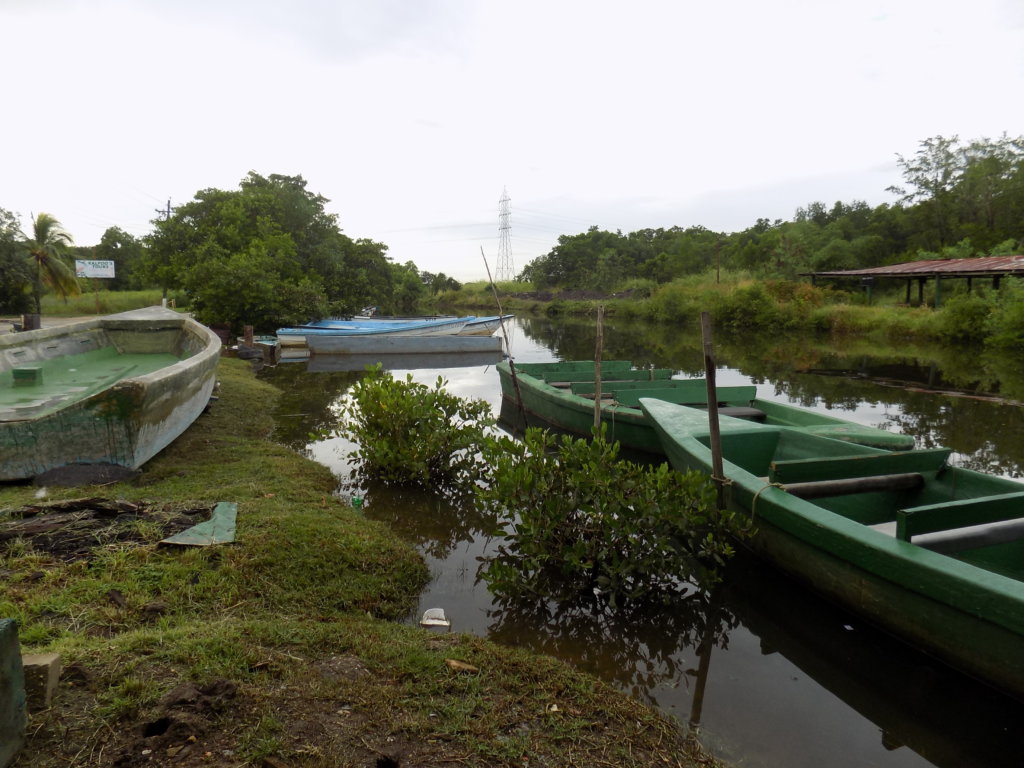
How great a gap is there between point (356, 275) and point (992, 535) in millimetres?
25922

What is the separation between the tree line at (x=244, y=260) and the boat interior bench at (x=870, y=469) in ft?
62.5

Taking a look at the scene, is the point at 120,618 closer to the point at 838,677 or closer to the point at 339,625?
the point at 339,625

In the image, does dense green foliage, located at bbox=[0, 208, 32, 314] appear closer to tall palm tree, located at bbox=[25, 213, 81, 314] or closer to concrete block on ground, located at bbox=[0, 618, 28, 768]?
tall palm tree, located at bbox=[25, 213, 81, 314]

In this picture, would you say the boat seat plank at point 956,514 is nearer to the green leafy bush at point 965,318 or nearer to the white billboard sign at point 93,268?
the green leafy bush at point 965,318

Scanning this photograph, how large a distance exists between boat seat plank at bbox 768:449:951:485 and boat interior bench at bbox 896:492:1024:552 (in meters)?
0.81

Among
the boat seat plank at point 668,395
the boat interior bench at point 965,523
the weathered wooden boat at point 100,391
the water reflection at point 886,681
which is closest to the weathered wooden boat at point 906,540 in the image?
the boat interior bench at point 965,523

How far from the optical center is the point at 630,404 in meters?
8.67

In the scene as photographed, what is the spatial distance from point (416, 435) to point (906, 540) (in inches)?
170

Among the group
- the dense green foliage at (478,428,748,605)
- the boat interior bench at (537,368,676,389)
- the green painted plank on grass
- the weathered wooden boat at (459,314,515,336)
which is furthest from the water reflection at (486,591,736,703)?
the weathered wooden boat at (459,314,515,336)

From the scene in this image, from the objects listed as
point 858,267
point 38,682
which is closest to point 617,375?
point 38,682

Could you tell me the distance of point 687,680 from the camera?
3627 millimetres

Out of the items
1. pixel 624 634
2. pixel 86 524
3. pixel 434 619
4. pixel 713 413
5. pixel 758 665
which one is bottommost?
pixel 758 665

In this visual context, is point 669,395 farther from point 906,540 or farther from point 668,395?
point 906,540

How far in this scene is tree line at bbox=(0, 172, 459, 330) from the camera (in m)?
20.4
